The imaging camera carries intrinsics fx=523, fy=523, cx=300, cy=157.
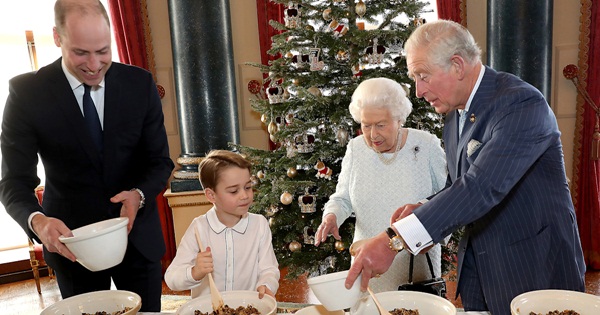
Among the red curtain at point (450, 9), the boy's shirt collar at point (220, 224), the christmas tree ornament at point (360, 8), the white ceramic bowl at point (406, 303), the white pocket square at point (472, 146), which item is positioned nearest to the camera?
the white ceramic bowl at point (406, 303)

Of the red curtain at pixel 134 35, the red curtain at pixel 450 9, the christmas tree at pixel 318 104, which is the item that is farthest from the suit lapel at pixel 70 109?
the red curtain at pixel 450 9

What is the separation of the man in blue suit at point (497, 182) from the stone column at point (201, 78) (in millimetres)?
3161

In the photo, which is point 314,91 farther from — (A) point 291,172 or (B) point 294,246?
(B) point 294,246

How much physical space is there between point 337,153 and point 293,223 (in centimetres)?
61

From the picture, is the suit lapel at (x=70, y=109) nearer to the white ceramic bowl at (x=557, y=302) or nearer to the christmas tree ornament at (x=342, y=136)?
the white ceramic bowl at (x=557, y=302)

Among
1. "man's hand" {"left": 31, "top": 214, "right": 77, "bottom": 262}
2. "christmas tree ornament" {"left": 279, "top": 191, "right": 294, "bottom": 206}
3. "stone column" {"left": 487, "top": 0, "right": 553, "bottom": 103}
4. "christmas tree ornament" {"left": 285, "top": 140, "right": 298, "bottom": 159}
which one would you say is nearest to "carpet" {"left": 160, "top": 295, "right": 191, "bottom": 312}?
"christmas tree ornament" {"left": 279, "top": 191, "right": 294, "bottom": 206}

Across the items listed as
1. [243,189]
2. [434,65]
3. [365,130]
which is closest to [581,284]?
[434,65]

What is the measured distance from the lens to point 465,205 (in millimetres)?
1432

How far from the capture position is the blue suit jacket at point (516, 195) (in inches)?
57.7

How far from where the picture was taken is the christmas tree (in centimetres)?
332

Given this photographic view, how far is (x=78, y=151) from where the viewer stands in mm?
1902

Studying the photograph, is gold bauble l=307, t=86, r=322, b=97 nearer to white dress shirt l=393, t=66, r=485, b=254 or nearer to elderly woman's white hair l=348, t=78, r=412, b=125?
elderly woman's white hair l=348, t=78, r=412, b=125

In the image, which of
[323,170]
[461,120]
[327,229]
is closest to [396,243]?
[461,120]

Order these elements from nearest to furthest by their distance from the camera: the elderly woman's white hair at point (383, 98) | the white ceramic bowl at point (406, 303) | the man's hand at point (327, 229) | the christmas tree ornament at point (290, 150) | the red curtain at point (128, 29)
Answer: the white ceramic bowl at point (406, 303) → the man's hand at point (327, 229) → the elderly woman's white hair at point (383, 98) → the christmas tree ornament at point (290, 150) → the red curtain at point (128, 29)
